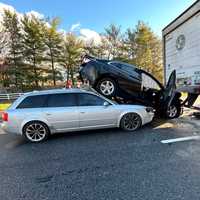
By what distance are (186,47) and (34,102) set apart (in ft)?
15.9

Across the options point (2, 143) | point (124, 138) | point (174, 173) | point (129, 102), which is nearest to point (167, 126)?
point (129, 102)

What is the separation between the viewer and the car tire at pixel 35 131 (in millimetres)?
5617

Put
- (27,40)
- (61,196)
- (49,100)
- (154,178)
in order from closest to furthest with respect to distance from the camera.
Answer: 1. (61,196)
2. (154,178)
3. (49,100)
4. (27,40)

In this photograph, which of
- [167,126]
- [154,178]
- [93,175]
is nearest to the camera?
[154,178]

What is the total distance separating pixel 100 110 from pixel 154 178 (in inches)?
117

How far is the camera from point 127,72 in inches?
258

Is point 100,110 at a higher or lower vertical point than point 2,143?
higher

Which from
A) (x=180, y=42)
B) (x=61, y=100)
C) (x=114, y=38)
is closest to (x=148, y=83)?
(x=180, y=42)

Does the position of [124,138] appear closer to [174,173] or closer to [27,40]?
[174,173]

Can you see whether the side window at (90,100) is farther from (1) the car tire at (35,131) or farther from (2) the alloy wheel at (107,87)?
(1) the car tire at (35,131)

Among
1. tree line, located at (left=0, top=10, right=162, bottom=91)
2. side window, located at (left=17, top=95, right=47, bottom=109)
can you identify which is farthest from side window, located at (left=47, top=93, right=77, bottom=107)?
tree line, located at (left=0, top=10, right=162, bottom=91)

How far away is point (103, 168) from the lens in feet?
12.3

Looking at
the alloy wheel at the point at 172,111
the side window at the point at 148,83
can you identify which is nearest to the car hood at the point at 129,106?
the side window at the point at 148,83

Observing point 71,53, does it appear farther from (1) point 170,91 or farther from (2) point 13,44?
(1) point 170,91
